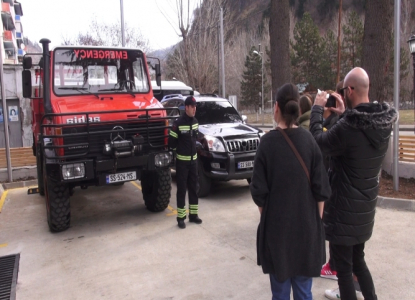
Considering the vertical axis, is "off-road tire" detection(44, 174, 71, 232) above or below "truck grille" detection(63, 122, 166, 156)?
below

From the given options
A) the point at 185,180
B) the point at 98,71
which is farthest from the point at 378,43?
the point at 98,71

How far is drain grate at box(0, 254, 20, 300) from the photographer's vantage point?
3919 mm

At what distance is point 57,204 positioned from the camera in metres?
5.53

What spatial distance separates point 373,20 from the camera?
25.9ft

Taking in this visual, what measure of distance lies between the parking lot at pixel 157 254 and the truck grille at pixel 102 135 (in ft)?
4.45

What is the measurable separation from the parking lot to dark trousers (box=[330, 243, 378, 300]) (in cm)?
69

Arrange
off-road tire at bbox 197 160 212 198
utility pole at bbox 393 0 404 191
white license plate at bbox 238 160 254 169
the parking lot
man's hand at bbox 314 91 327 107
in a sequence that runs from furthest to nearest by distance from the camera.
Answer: off-road tire at bbox 197 160 212 198 < white license plate at bbox 238 160 254 169 < utility pole at bbox 393 0 404 191 < the parking lot < man's hand at bbox 314 91 327 107

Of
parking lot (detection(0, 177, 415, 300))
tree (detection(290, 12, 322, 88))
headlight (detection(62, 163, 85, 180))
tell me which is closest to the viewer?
parking lot (detection(0, 177, 415, 300))

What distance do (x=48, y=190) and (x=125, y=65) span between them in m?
2.60

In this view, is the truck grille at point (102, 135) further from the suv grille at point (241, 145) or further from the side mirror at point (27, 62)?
the suv grille at point (241, 145)

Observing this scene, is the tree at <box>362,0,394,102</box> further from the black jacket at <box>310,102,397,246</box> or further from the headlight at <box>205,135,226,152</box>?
the black jacket at <box>310,102,397,246</box>

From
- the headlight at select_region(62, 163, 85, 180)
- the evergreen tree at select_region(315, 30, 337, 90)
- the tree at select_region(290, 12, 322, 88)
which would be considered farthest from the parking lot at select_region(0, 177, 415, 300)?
the tree at select_region(290, 12, 322, 88)

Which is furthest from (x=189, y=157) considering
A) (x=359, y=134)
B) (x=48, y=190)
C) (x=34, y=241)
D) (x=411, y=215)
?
(x=411, y=215)

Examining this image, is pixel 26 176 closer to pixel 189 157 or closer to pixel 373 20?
pixel 189 157
